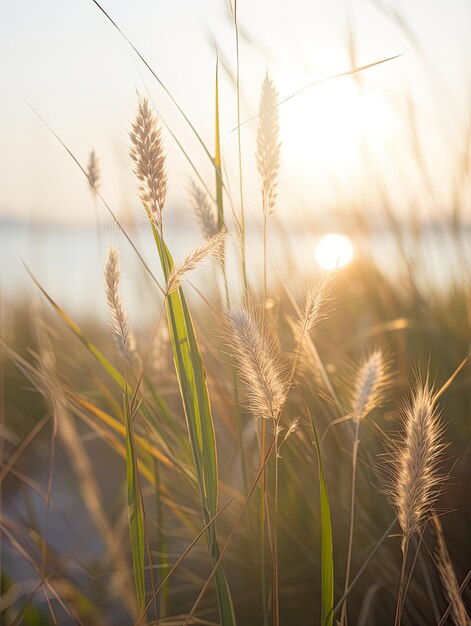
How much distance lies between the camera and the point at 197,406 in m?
0.72

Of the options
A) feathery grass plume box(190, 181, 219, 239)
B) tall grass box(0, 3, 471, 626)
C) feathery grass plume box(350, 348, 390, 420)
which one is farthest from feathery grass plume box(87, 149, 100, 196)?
feathery grass plume box(350, 348, 390, 420)

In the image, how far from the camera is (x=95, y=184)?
79 centimetres

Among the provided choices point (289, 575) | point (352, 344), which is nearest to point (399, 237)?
point (352, 344)

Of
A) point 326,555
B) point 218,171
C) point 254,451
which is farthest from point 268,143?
point 254,451

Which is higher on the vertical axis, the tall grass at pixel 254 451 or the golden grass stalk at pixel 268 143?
the golden grass stalk at pixel 268 143

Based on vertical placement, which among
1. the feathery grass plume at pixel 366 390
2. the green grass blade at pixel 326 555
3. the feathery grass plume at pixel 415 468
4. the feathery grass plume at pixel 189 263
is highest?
the feathery grass plume at pixel 189 263

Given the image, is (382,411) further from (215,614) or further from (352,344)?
(215,614)

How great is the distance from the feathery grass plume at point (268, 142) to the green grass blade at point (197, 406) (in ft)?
Result: 0.39

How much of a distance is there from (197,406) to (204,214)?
0.23 m

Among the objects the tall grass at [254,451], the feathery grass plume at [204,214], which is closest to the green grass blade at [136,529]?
the tall grass at [254,451]

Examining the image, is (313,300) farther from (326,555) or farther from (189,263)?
(326,555)

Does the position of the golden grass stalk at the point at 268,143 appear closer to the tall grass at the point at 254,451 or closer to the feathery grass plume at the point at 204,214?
the tall grass at the point at 254,451

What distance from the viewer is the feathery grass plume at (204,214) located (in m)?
0.79

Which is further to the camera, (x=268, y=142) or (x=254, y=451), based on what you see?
(x=254, y=451)
